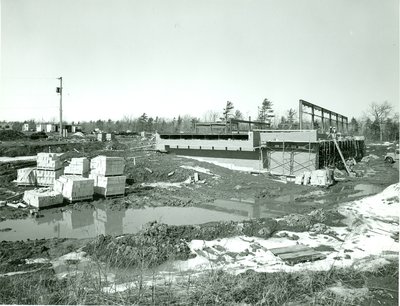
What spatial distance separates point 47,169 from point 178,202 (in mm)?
7660

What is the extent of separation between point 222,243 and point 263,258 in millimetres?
1691

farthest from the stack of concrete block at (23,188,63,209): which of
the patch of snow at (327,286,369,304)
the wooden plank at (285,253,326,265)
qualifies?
the patch of snow at (327,286,369,304)

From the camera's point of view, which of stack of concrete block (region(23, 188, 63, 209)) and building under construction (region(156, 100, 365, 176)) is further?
building under construction (region(156, 100, 365, 176))

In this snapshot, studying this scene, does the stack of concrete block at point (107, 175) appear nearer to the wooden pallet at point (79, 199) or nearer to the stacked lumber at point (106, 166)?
the stacked lumber at point (106, 166)

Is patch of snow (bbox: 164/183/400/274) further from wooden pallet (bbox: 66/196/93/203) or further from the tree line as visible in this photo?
the tree line

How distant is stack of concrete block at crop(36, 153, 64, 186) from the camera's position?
57.7 feet

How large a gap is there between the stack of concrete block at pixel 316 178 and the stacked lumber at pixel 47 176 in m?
Result: 15.6

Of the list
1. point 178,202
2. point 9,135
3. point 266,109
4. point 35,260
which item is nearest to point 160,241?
point 35,260

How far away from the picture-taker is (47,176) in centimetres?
1777

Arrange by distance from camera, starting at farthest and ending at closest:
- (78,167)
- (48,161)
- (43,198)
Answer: (48,161), (78,167), (43,198)

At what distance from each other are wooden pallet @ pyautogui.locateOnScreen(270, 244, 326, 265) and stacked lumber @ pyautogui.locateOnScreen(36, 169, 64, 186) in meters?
13.3

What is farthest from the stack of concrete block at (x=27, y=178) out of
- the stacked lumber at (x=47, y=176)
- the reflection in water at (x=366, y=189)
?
the reflection in water at (x=366, y=189)

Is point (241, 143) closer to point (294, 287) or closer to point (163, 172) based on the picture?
point (163, 172)

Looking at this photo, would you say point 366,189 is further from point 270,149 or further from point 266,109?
point 266,109
